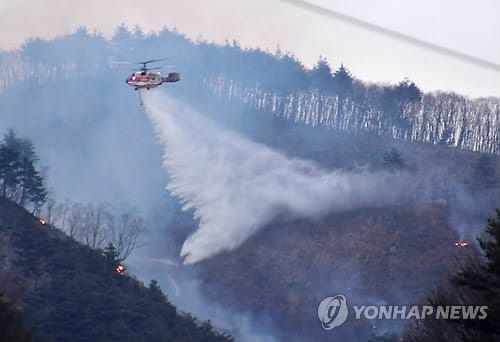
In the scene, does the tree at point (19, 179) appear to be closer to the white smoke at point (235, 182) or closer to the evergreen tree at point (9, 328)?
the white smoke at point (235, 182)

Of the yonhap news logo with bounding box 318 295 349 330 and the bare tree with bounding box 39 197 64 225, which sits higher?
the bare tree with bounding box 39 197 64 225

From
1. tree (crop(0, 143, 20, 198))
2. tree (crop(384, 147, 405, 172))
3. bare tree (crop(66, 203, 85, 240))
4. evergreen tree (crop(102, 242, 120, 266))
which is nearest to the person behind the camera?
evergreen tree (crop(102, 242, 120, 266))

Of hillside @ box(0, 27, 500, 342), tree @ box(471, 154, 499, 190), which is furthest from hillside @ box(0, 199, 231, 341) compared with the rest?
tree @ box(471, 154, 499, 190)

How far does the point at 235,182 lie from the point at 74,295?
104 ft

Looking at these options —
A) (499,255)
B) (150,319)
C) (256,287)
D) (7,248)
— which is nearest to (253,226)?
(256,287)

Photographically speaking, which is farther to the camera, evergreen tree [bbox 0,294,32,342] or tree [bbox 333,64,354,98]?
tree [bbox 333,64,354,98]

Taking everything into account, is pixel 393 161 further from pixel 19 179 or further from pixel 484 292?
pixel 484 292

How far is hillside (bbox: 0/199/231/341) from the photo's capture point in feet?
140

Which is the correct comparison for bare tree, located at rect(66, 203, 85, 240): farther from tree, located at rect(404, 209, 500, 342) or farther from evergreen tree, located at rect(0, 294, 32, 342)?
tree, located at rect(404, 209, 500, 342)

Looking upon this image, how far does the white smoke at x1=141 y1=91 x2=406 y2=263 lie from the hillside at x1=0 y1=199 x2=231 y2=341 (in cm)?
1895

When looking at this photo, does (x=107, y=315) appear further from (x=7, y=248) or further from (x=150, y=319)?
(x=7, y=248)

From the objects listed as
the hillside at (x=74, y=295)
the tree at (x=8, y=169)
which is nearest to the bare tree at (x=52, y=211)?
the tree at (x=8, y=169)

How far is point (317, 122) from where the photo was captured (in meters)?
83.6

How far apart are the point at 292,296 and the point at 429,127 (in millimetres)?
24508
